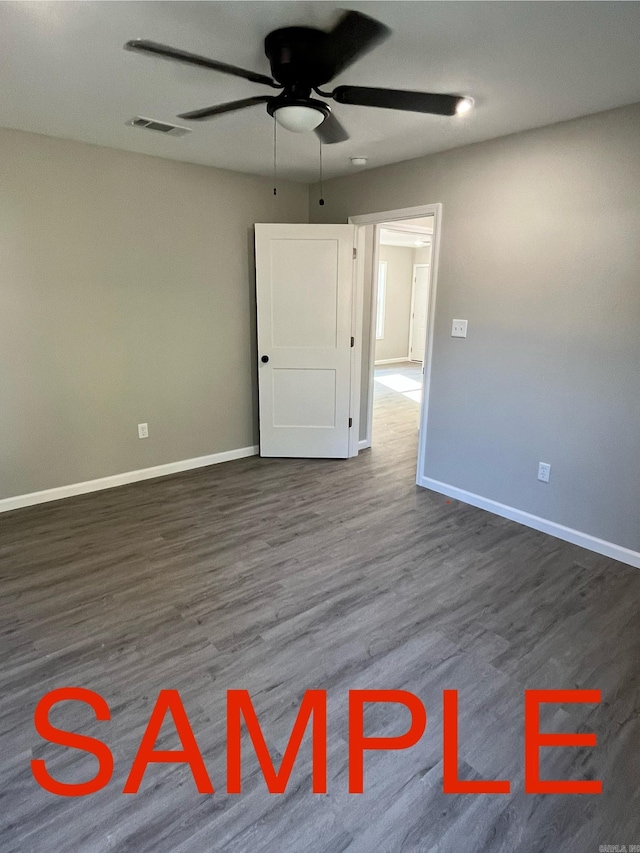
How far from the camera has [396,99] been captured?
6.14 feet

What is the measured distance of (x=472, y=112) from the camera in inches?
102

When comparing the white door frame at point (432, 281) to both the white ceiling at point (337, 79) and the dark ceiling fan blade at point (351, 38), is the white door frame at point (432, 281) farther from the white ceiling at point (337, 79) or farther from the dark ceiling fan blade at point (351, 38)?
the dark ceiling fan blade at point (351, 38)

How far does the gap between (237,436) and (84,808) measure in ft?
10.6

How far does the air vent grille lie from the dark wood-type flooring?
2.42 m

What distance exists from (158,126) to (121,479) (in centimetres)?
248

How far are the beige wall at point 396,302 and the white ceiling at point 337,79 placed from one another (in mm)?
7040

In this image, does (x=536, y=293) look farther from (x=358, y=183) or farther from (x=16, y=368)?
(x=16, y=368)

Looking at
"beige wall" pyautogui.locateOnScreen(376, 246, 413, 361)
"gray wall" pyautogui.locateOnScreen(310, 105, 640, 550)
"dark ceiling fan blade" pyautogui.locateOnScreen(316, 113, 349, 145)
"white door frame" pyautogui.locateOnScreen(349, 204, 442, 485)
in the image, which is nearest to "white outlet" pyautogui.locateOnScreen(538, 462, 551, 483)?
"gray wall" pyautogui.locateOnScreen(310, 105, 640, 550)

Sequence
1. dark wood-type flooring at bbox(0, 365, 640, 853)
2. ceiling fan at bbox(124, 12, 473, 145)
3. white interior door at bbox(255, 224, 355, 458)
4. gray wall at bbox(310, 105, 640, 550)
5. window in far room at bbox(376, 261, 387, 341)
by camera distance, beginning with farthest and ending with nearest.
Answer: window in far room at bbox(376, 261, 387, 341)
white interior door at bbox(255, 224, 355, 458)
gray wall at bbox(310, 105, 640, 550)
ceiling fan at bbox(124, 12, 473, 145)
dark wood-type flooring at bbox(0, 365, 640, 853)

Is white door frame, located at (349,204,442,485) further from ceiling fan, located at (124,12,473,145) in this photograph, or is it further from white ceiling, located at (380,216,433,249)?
ceiling fan, located at (124,12,473,145)

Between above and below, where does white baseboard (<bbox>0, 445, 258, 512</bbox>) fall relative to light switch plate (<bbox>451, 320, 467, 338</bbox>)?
below

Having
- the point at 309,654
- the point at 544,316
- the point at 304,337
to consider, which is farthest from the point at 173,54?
the point at 304,337

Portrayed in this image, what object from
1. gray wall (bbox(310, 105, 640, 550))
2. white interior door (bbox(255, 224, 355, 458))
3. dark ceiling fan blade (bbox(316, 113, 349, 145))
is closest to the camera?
dark ceiling fan blade (bbox(316, 113, 349, 145))

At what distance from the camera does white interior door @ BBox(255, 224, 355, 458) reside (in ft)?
13.5
